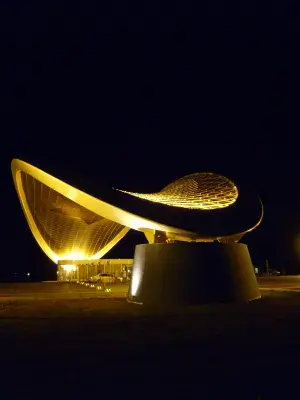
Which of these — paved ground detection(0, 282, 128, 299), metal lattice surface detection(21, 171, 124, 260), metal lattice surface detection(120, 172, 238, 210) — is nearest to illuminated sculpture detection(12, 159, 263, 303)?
metal lattice surface detection(120, 172, 238, 210)

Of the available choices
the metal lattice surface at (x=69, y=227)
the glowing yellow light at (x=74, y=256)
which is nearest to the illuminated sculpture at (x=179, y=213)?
the metal lattice surface at (x=69, y=227)

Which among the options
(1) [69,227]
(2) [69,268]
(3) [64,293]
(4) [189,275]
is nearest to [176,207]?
(4) [189,275]

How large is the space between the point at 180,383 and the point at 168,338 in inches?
119

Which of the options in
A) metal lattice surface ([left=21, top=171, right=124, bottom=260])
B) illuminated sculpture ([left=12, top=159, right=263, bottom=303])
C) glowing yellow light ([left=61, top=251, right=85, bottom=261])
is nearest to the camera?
illuminated sculpture ([left=12, top=159, right=263, bottom=303])

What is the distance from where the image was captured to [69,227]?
3984 cm

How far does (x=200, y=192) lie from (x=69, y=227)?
2329cm

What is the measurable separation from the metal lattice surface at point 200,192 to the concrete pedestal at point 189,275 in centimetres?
339

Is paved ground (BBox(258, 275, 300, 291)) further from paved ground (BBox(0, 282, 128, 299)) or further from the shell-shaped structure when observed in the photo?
paved ground (BBox(0, 282, 128, 299))

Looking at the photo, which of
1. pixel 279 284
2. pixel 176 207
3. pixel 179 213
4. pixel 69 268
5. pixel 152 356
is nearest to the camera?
pixel 152 356

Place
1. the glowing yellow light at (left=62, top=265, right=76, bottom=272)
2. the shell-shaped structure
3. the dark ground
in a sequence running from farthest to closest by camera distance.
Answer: the glowing yellow light at (left=62, top=265, right=76, bottom=272)
the shell-shaped structure
the dark ground

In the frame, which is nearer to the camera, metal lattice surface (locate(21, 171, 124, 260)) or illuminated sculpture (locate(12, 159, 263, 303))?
illuminated sculpture (locate(12, 159, 263, 303))

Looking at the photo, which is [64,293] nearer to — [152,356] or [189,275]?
[189,275]

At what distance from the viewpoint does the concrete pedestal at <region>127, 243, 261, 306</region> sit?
13961mm

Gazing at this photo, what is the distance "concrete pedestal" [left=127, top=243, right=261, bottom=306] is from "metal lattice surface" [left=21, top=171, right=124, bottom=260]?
18.9 m
